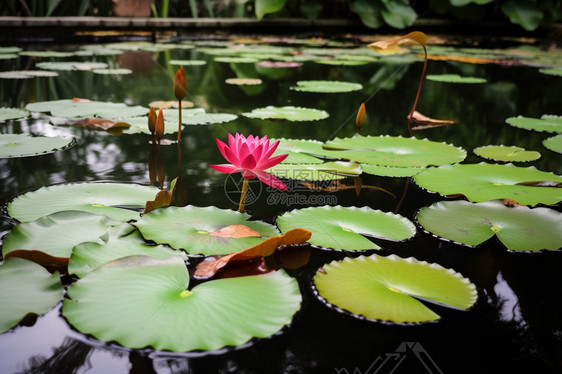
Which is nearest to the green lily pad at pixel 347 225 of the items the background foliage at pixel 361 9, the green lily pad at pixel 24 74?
the green lily pad at pixel 24 74

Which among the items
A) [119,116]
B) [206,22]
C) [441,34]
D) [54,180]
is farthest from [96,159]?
[441,34]

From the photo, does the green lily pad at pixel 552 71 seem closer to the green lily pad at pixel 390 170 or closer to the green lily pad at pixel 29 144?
the green lily pad at pixel 390 170

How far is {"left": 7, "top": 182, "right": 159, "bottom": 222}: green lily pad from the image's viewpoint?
87 cm

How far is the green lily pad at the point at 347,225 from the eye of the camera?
81cm

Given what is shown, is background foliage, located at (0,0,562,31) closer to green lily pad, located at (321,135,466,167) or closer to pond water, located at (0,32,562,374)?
pond water, located at (0,32,562,374)

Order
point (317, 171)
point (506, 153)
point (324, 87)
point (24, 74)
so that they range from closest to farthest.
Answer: point (317, 171) < point (506, 153) < point (324, 87) < point (24, 74)

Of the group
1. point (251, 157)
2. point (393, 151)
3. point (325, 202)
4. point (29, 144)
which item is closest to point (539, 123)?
point (393, 151)

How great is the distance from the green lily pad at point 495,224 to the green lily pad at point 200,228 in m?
0.34

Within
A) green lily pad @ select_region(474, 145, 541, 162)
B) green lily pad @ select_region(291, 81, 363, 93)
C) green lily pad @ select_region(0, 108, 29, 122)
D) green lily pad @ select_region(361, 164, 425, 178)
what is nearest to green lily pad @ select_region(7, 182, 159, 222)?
green lily pad @ select_region(361, 164, 425, 178)

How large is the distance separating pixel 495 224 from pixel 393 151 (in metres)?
0.50

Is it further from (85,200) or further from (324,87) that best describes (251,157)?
(324,87)

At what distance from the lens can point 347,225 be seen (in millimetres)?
879

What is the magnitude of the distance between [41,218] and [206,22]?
17.5 feet

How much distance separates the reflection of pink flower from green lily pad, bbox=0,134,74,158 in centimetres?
70
